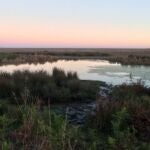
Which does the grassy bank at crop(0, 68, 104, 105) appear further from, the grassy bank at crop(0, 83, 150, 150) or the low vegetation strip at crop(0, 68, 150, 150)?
the grassy bank at crop(0, 83, 150, 150)

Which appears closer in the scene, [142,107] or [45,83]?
[142,107]

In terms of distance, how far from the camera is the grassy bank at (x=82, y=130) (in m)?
5.34

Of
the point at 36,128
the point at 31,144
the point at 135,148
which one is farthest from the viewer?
the point at 36,128

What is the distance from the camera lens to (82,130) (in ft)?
25.4

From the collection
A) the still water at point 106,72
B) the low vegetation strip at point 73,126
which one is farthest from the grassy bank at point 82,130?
the still water at point 106,72

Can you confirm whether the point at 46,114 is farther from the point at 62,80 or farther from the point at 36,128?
the point at 62,80

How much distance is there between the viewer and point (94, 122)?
26.3ft

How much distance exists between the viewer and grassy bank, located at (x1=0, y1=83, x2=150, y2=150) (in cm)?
534

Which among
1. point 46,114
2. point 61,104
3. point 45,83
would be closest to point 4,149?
point 46,114

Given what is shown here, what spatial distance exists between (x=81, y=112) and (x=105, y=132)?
11.3 ft

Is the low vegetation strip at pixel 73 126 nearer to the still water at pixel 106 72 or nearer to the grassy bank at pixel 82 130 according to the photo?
the grassy bank at pixel 82 130

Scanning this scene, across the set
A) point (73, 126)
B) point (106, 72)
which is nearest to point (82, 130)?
point (73, 126)

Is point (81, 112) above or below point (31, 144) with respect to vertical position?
below

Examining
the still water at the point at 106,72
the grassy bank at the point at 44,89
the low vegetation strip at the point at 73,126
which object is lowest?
the still water at the point at 106,72
